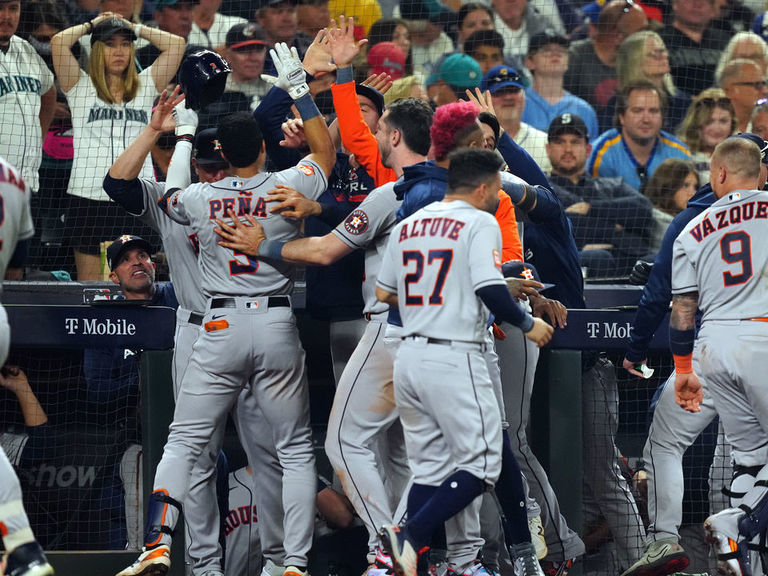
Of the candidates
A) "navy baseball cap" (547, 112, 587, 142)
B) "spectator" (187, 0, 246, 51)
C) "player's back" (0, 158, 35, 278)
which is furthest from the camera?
"spectator" (187, 0, 246, 51)

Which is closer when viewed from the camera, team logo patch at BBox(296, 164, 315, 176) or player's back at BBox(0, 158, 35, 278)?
player's back at BBox(0, 158, 35, 278)

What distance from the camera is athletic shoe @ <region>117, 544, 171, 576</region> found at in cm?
445

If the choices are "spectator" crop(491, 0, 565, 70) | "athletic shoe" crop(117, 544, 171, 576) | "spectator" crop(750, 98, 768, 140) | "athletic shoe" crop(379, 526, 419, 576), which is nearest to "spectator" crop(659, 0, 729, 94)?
"spectator" crop(491, 0, 565, 70)

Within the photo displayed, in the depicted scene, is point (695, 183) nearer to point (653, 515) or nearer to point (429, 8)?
point (429, 8)

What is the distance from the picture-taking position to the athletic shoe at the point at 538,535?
188 inches

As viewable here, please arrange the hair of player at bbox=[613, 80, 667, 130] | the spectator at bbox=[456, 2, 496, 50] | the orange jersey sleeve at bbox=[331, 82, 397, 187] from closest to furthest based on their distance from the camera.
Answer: the orange jersey sleeve at bbox=[331, 82, 397, 187] → the hair of player at bbox=[613, 80, 667, 130] → the spectator at bbox=[456, 2, 496, 50]

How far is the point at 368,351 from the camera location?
459 cm

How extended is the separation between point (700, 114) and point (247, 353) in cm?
491

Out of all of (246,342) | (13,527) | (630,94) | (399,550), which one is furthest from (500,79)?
(13,527)

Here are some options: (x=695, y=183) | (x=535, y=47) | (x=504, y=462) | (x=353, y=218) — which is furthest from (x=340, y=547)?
(x=535, y=47)

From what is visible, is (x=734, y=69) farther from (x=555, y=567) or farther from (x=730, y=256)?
(x=555, y=567)

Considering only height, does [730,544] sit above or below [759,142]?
below

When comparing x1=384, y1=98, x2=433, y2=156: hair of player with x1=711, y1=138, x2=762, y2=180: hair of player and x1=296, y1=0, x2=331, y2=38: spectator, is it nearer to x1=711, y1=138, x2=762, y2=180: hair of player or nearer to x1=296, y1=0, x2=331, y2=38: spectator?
x1=711, y1=138, x2=762, y2=180: hair of player

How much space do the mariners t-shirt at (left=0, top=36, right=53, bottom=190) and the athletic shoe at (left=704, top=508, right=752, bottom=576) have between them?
435 cm
